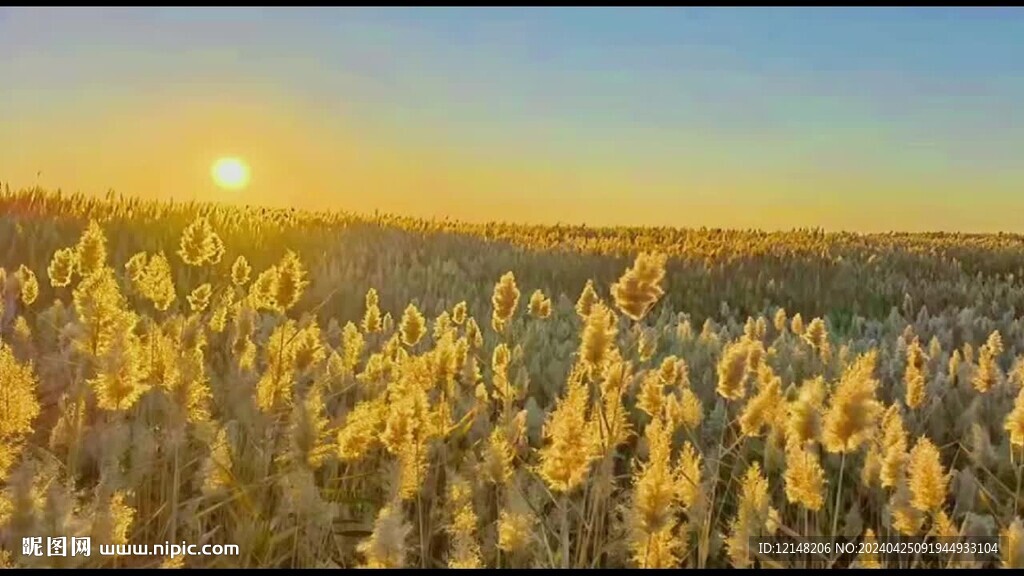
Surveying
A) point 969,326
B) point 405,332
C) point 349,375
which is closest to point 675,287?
point 969,326

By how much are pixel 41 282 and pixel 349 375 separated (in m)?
2.92

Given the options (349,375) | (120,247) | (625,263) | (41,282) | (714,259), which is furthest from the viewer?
(714,259)

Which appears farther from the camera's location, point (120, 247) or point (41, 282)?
point (120, 247)

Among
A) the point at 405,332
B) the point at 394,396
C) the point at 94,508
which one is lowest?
the point at 94,508

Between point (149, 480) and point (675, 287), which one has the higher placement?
point (675, 287)

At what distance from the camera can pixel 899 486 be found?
1929mm

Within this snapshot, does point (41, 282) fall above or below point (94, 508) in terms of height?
above

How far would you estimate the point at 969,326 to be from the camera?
5660 mm

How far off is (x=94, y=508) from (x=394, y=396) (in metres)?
0.82

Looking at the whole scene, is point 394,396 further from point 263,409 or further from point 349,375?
point 349,375

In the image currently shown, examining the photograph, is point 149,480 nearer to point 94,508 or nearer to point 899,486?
point 94,508
